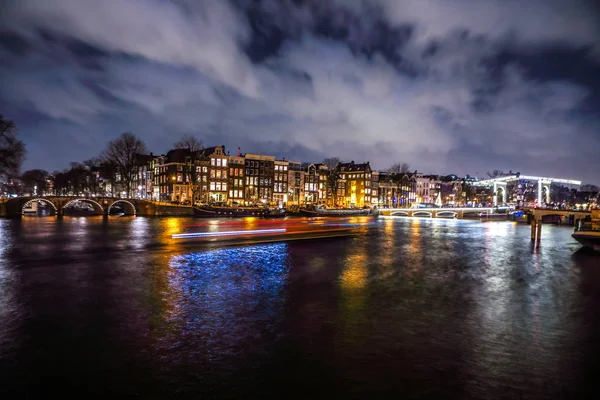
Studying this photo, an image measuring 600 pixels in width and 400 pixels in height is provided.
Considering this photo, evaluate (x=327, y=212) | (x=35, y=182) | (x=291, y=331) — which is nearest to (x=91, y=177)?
(x=35, y=182)

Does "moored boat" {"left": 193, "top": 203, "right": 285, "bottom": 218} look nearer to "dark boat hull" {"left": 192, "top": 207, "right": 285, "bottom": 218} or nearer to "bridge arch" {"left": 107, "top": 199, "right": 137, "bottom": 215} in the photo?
"dark boat hull" {"left": 192, "top": 207, "right": 285, "bottom": 218}

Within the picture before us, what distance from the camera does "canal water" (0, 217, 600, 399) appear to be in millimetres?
7621

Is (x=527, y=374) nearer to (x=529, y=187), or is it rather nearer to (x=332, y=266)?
(x=332, y=266)

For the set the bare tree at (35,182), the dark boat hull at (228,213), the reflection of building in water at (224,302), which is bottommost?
the reflection of building in water at (224,302)

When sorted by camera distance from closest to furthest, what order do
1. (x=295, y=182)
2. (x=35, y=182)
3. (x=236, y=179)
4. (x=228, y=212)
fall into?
(x=228, y=212) < (x=236, y=179) < (x=295, y=182) < (x=35, y=182)

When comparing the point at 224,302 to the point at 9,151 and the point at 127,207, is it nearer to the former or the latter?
the point at 9,151

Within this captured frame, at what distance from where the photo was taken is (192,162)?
274 ft

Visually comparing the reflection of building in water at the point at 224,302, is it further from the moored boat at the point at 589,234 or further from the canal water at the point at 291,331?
the moored boat at the point at 589,234

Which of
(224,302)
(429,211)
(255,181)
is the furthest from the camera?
(255,181)

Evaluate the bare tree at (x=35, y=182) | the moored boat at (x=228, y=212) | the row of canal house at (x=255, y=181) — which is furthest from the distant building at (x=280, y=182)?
the bare tree at (x=35, y=182)

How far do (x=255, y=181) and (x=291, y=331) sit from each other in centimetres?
9041

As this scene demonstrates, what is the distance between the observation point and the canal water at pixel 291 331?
25.0 feet

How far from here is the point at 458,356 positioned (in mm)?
9086

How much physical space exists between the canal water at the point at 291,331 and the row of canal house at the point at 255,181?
65277 millimetres
